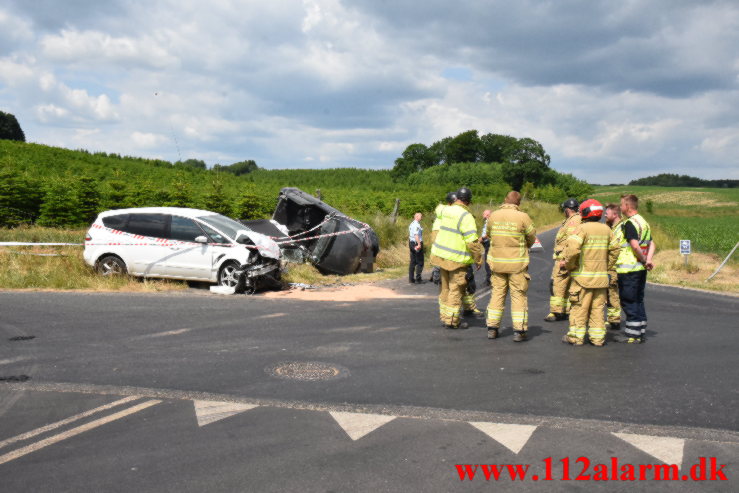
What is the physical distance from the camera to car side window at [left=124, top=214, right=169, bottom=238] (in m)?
12.8

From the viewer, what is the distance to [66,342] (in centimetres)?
762

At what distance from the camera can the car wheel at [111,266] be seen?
12898 millimetres

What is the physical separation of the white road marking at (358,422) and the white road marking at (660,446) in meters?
1.80

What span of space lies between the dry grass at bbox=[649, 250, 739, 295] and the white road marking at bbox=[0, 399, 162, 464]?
1432 centimetres

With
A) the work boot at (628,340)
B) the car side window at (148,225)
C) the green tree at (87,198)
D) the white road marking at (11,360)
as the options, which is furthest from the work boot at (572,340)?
the green tree at (87,198)

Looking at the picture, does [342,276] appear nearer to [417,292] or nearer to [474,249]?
[417,292]

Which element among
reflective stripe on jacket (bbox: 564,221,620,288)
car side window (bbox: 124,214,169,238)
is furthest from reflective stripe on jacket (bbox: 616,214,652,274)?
car side window (bbox: 124,214,169,238)

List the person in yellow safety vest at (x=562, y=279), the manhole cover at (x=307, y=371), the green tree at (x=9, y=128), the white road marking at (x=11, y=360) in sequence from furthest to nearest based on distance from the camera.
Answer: the green tree at (x=9, y=128)
the person in yellow safety vest at (x=562, y=279)
the white road marking at (x=11, y=360)
the manhole cover at (x=307, y=371)

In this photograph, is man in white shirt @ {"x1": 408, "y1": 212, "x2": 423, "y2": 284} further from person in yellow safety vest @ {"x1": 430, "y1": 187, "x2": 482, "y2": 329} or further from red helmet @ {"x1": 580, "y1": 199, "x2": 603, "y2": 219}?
red helmet @ {"x1": 580, "y1": 199, "x2": 603, "y2": 219}

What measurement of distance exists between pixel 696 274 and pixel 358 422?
16628mm

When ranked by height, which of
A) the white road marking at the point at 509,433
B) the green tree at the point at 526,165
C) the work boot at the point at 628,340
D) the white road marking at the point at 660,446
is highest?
the green tree at the point at 526,165

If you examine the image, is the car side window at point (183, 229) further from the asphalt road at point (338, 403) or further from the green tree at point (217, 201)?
the green tree at point (217, 201)

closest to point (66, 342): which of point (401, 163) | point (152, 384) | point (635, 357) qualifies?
point (152, 384)

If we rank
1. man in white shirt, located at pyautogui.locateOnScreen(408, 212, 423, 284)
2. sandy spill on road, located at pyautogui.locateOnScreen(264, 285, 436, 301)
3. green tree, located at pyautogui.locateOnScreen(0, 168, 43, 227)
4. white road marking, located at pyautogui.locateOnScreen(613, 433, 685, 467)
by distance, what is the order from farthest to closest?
1. green tree, located at pyautogui.locateOnScreen(0, 168, 43, 227)
2. man in white shirt, located at pyautogui.locateOnScreen(408, 212, 423, 284)
3. sandy spill on road, located at pyautogui.locateOnScreen(264, 285, 436, 301)
4. white road marking, located at pyautogui.locateOnScreen(613, 433, 685, 467)
